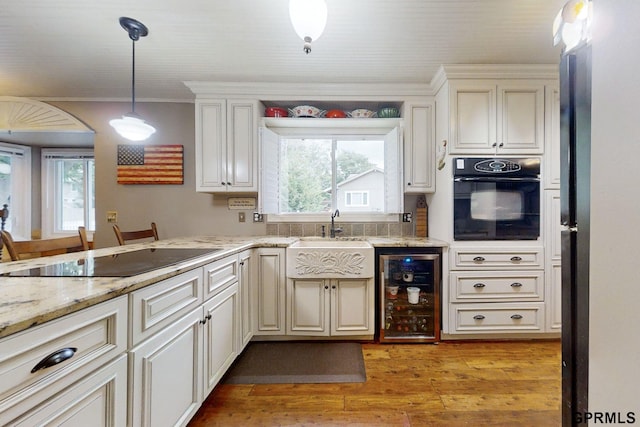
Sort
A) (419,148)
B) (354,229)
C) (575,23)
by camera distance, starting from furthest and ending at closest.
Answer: (354,229), (419,148), (575,23)

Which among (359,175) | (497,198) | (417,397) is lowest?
(417,397)

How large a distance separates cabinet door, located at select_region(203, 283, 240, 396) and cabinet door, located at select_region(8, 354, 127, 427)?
557mm

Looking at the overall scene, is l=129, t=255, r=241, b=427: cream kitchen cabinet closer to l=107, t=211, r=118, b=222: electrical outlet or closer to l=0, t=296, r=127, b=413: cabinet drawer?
l=0, t=296, r=127, b=413: cabinet drawer

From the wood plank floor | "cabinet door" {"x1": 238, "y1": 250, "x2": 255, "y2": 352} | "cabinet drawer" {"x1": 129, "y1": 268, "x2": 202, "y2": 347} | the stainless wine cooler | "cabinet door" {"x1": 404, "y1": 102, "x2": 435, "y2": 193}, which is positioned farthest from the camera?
"cabinet door" {"x1": 404, "y1": 102, "x2": 435, "y2": 193}

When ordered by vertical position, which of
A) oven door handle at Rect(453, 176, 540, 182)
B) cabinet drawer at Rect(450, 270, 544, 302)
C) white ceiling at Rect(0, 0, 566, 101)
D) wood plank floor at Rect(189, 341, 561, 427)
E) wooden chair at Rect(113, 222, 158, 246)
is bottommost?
wood plank floor at Rect(189, 341, 561, 427)

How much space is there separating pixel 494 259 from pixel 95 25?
349 cm

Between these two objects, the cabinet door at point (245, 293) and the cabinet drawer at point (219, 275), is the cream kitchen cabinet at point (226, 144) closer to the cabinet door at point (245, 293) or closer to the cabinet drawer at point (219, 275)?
the cabinet door at point (245, 293)

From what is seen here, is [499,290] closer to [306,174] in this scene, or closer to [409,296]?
[409,296]

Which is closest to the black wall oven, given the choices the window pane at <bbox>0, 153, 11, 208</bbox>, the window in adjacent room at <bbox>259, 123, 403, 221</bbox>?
the window in adjacent room at <bbox>259, 123, 403, 221</bbox>

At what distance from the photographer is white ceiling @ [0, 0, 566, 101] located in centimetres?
165

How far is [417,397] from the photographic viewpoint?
5.28 feet

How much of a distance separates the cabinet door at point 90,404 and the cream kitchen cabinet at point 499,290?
2.24 metres

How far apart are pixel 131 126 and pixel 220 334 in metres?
Result: 1.57

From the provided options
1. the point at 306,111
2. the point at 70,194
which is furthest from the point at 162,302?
the point at 70,194
